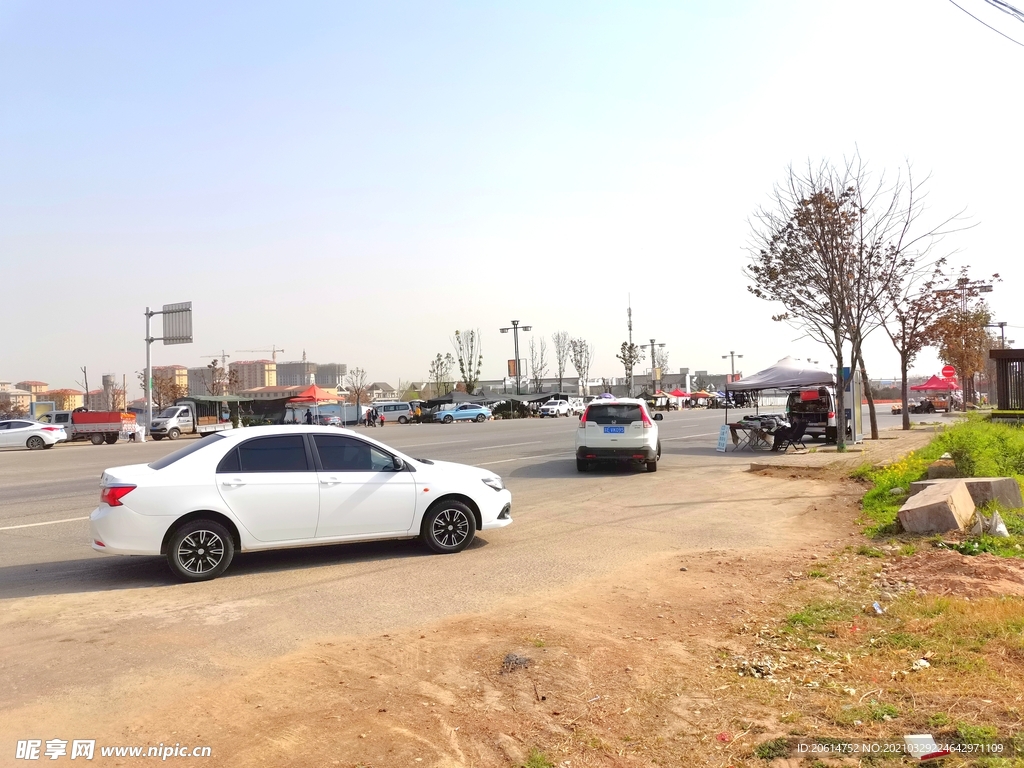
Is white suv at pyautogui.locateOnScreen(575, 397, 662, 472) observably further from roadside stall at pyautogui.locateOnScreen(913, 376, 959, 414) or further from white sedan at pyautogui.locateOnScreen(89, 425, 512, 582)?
roadside stall at pyautogui.locateOnScreen(913, 376, 959, 414)

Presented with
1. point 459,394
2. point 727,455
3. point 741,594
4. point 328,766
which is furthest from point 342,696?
point 459,394

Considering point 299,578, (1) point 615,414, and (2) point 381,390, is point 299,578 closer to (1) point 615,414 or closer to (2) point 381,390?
(1) point 615,414

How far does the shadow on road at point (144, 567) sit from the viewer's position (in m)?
7.86

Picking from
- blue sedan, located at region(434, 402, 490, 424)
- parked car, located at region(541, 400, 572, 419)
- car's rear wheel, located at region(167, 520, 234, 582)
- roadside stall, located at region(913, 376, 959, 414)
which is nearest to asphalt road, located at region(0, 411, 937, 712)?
car's rear wheel, located at region(167, 520, 234, 582)

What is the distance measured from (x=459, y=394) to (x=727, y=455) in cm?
5481

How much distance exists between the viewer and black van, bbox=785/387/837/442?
84.6ft

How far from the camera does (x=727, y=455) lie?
2294 cm

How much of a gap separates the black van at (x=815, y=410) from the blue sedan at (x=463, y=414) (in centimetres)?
3770

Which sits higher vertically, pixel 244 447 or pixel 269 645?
pixel 244 447

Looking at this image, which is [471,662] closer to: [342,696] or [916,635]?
[342,696]

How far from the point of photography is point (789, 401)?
1069 inches

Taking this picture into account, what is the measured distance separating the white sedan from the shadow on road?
0.34 m

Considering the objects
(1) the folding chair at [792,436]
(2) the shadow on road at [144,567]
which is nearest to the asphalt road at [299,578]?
(2) the shadow on road at [144,567]

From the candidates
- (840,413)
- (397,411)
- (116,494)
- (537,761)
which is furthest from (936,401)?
(537,761)
